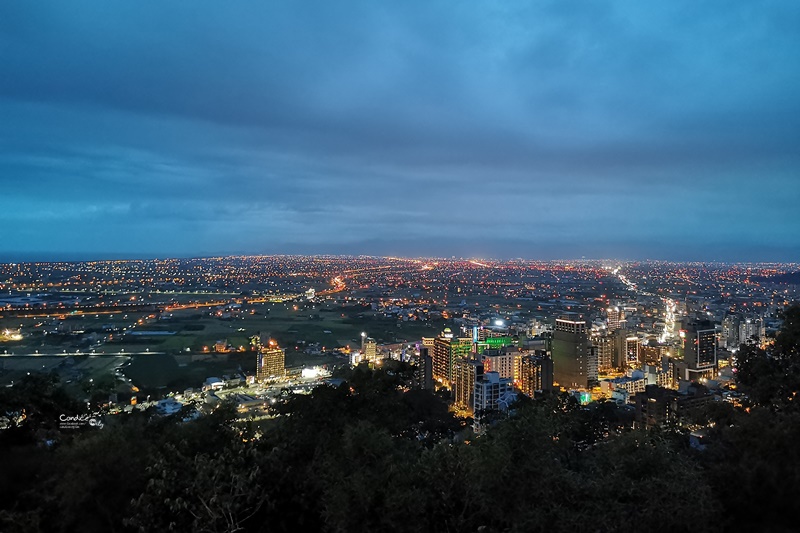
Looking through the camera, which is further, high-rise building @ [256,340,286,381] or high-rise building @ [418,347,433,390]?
high-rise building @ [418,347,433,390]

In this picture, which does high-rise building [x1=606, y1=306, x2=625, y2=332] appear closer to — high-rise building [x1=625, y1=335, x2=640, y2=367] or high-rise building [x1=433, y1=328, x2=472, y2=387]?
high-rise building [x1=625, y1=335, x2=640, y2=367]

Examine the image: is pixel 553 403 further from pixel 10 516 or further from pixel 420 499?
pixel 10 516

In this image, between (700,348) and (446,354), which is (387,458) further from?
(700,348)

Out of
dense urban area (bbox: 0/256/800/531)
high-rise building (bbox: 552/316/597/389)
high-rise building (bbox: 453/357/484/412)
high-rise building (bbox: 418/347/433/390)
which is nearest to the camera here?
dense urban area (bbox: 0/256/800/531)

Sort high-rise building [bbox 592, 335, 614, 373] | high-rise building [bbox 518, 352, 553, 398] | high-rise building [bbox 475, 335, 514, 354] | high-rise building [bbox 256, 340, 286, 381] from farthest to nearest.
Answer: high-rise building [bbox 592, 335, 614, 373]
high-rise building [bbox 475, 335, 514, 354]
high-rise building [bbox 518, 352, 553, 398]
high-rise building [bbox 256, 340, 286, 381]

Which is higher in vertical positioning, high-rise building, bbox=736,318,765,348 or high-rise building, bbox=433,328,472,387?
high-rise building, bbox=736,318,765,348

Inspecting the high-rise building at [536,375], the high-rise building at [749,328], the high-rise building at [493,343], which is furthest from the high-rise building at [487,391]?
the high-rise building at [749,328]

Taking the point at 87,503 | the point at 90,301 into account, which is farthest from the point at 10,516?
the point at 90,301

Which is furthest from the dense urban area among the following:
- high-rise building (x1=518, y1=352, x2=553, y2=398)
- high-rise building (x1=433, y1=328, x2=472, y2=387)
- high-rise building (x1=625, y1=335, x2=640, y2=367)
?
high-rise building (x1=625, y1=335, x2=640, y2=367)
